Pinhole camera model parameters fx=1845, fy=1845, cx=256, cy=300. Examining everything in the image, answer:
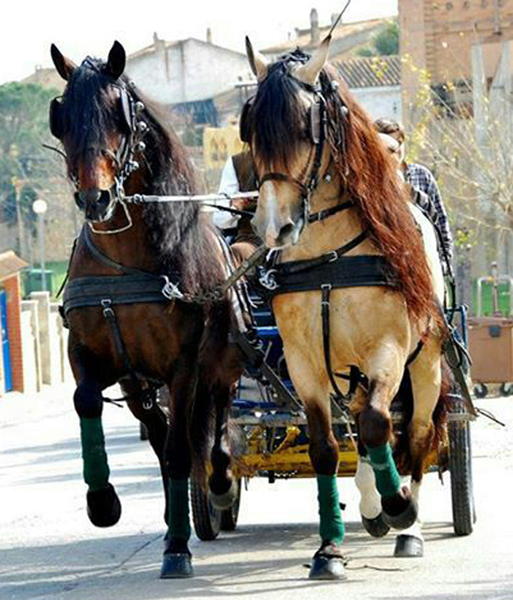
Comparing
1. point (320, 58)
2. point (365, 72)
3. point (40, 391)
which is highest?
point (365, 72)

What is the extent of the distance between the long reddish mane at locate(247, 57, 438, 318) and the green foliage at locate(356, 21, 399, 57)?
7047 centimetres

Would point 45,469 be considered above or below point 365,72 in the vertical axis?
below

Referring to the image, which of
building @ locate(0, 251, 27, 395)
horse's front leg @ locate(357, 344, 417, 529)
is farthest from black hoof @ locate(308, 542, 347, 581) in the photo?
building @ locate(0, 251, 27, 395)

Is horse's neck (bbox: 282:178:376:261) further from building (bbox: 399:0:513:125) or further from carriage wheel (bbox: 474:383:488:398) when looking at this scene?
building (bbox: 399:0:513:125)

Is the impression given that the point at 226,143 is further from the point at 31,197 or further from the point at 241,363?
the point at 241,363

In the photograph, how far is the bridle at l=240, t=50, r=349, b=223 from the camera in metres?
8.57

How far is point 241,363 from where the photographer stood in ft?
33.0

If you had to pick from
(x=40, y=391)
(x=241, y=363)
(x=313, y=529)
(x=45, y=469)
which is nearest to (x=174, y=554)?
(x=241, y=363)

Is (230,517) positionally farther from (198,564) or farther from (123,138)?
(123,138)

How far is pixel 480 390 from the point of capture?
25781mm

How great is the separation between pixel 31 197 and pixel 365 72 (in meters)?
14.2

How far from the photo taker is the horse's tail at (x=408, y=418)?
995cm

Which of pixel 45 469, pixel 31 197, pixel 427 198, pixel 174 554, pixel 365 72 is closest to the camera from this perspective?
pixel 174 554

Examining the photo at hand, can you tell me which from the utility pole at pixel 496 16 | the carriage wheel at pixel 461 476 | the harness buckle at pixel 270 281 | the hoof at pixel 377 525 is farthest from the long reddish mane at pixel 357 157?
the utility pole at pixel 496 16
